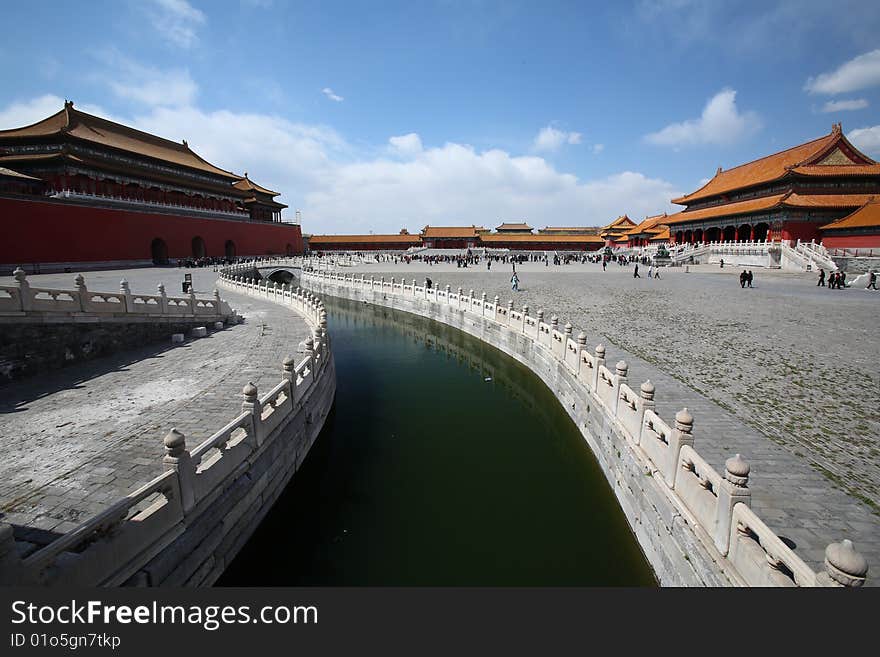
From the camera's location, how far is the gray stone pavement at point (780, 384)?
4707 millimetres

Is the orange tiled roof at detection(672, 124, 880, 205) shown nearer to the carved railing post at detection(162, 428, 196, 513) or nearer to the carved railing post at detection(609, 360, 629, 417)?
the carved railing post at detection(609, 360, 629, 417)

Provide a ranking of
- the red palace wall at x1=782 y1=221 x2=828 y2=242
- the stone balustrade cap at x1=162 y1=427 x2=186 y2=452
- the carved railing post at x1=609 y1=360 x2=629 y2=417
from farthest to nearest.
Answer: the red palace wall at x1=782 y1=221 x2=828 y2=242 → the carved railing post at x1=609 y1=360 x2=629 y2=417 → the stone balustrade cap at x1=162 y1=427 x2=186 y2=452

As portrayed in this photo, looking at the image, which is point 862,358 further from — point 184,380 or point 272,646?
point 184,380

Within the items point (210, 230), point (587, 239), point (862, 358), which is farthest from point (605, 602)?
point (587, 239)

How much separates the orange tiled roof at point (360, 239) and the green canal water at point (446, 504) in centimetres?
5641

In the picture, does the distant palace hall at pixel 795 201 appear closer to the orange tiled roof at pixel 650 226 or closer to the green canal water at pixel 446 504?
the orange tiled roof at pixel 650 226

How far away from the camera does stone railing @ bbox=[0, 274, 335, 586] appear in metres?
3.28

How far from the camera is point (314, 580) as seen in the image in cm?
545

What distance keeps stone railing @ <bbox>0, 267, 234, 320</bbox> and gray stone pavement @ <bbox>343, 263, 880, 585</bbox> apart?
1361cm

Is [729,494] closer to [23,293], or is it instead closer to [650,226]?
[23,293]

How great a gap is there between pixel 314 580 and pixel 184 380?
606cm

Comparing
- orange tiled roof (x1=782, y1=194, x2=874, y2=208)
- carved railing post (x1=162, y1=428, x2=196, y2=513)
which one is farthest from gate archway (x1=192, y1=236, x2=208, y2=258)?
orange tiled roof (x1=782, y1=194, x2=874, y2=208)

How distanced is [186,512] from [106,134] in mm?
44439

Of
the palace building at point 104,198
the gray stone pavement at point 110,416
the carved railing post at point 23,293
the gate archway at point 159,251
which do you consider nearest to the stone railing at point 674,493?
the gray stone pavement at point 110,416
